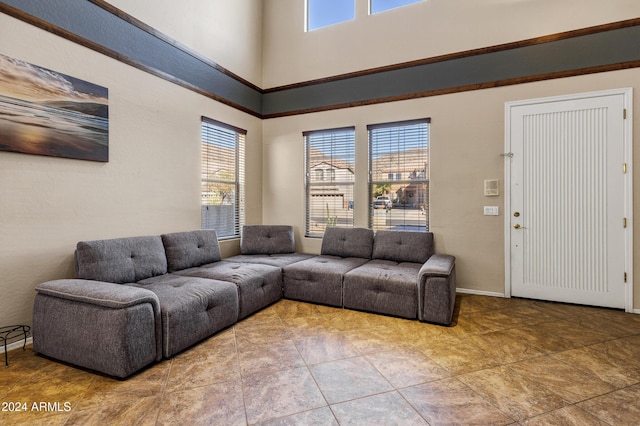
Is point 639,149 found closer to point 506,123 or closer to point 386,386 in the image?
point 506,123

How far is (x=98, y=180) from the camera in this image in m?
2.89

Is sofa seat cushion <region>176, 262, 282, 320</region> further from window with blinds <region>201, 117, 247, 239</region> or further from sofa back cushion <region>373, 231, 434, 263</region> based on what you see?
sofa back cushion <region>373, 231, 434, 263</region>

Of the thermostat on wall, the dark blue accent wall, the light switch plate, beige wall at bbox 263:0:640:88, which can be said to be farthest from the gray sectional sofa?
beige wall at bbox 263:0:640:88

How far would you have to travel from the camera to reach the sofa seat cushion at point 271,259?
3927 millimetres

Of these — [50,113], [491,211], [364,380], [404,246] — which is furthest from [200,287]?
[491,211]

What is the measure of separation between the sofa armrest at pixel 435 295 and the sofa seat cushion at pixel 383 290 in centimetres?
8

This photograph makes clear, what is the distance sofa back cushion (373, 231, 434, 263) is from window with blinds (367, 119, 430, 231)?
31 cm

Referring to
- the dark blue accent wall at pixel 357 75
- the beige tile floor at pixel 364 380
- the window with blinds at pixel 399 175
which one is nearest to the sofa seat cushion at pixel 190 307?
the beige tile floor at pixel 364 380

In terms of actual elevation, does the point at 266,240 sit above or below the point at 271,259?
above

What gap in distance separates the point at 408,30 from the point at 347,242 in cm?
305

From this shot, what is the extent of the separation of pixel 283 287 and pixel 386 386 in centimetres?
201

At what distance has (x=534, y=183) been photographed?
3.61 meters

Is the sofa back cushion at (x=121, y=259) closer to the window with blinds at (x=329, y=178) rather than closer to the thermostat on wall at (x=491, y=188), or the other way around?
the window with blinds at (x=329, y=178)

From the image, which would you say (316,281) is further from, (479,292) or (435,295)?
(479,292)
